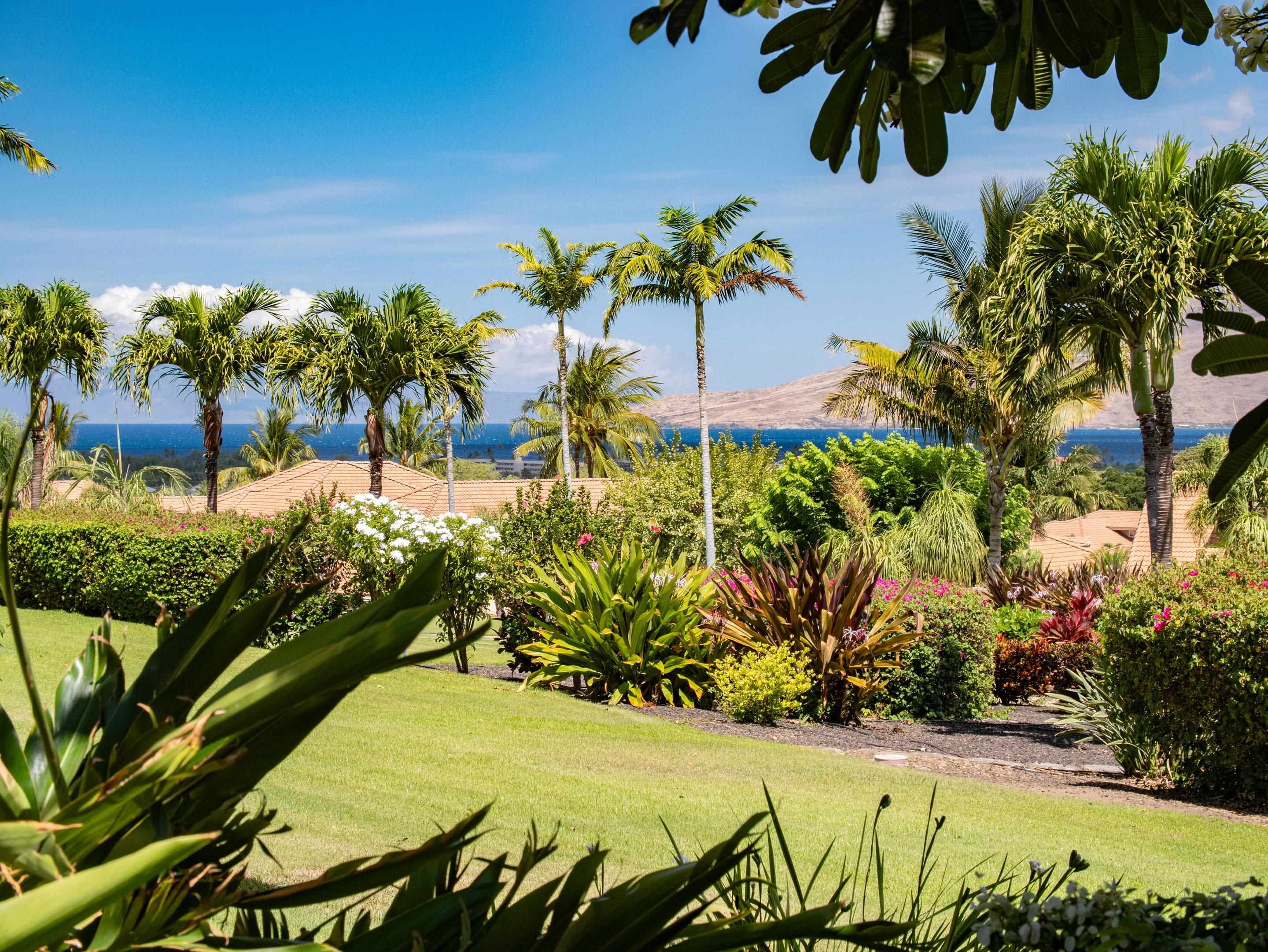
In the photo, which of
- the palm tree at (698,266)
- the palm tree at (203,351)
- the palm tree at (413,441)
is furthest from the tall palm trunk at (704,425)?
the palm tree at (413,441)

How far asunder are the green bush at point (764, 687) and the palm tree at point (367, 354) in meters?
15.9

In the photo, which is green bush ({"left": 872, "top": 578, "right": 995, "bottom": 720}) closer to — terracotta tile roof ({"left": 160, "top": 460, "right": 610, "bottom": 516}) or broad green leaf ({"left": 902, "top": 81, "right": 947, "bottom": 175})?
broad green leaf ({"left": 902, "top": 81, "right": 947, "bottom": 175})

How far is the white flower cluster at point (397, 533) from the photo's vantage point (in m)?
13.5

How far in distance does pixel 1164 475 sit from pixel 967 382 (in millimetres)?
11709

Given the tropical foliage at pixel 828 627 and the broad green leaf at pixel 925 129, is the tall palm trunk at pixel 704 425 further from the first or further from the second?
the broad green leaf at pixel 925 129

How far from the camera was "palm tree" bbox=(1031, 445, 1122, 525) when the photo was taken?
5919 centimetres

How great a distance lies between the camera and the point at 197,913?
1.27m

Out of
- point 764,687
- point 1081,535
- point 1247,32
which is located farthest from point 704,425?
point 1081,535

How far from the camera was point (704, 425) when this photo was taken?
27219 millimetres

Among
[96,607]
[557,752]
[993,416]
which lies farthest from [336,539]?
[993,416]

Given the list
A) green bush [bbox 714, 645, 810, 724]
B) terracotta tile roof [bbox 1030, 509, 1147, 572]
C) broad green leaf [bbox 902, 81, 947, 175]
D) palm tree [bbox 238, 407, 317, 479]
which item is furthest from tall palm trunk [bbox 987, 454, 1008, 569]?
palm tree [bbox 238, 407, 317, 479]

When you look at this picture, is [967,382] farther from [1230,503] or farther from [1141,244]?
[1141,244]

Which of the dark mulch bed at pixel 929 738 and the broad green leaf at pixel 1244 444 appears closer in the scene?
the broad green leaf at pixel 1244 444

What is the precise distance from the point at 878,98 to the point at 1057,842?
529 centimetres
